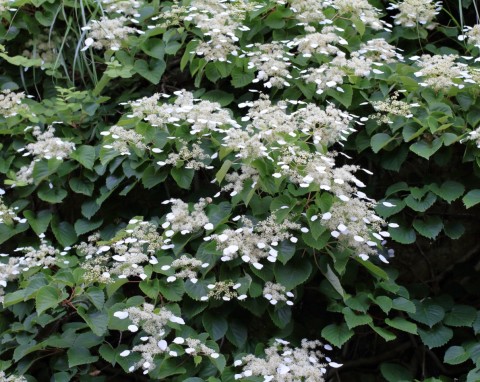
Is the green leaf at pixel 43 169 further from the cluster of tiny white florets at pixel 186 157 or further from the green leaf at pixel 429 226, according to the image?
the green leaf at pixel 429 226

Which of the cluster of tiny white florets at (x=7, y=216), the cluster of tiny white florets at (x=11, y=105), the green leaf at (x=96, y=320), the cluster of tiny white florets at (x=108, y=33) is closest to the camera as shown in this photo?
the green leaf at (x=96, y=320)

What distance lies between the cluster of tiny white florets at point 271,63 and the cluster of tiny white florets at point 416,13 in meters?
0.68

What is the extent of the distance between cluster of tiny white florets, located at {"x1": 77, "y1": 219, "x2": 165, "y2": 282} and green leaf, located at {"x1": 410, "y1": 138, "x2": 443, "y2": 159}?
3.58 ft

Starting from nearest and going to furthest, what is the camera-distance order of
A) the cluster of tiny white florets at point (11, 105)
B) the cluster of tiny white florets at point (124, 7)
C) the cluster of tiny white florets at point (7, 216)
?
the cluster of tiny white florets at point (7, 216)
the cluster of tiny white florets at point (11, 105)
the cluster of tiny white florets at point (124, 7)

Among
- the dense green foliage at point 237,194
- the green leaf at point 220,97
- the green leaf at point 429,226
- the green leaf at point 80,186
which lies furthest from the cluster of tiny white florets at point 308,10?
the green leaf at point 80,186

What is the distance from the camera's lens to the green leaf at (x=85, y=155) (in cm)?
317

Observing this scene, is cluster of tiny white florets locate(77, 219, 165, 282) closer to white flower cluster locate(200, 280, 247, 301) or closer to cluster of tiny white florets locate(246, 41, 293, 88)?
white flower cluster locate(200, 280, 247, 301)

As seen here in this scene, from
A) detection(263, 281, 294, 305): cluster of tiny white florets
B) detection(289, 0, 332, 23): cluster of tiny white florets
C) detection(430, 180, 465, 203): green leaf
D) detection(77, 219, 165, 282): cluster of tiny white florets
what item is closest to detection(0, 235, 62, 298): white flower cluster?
detection(77, 219, 165, 282): cluster of tiny white florets

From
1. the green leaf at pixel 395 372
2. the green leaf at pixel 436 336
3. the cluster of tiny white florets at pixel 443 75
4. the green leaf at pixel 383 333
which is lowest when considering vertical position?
the green leaf at pixel 395 372

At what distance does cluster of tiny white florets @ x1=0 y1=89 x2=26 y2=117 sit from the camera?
11.3ft

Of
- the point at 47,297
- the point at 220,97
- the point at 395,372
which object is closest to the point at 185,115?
the point at 220,97

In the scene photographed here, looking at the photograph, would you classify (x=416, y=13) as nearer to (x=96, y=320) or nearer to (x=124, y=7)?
(x=124, y=7)

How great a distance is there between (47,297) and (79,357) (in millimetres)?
252

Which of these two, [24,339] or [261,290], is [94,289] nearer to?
[24,339]
